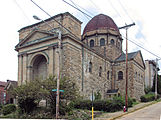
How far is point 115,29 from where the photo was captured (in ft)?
145

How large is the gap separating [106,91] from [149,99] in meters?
8.70

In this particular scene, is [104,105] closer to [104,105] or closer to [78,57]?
[104,105]

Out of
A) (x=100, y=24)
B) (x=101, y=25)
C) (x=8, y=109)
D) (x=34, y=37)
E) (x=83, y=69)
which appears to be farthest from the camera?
(x=100, y=24)

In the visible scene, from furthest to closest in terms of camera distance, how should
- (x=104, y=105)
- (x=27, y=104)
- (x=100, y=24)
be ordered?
(x=100, y=24)
(x=104, y=105)
(x=27, y=104)

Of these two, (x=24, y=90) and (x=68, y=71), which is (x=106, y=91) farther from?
(x=24, y=90)

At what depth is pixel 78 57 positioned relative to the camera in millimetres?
28297

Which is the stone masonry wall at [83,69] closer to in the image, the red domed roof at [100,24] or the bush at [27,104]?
the bush at [27,104]

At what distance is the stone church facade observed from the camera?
1059 inches

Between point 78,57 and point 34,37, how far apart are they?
813cm

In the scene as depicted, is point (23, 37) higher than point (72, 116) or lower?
higher

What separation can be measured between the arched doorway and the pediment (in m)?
2.96

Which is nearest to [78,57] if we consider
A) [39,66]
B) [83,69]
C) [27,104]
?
[83,69]

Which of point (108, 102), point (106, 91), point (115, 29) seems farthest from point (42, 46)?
point (115, 29)

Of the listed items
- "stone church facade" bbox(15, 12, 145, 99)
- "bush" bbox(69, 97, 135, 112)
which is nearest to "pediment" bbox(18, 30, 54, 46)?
"stone church facade" bbox(15, 12, 145, 99)
